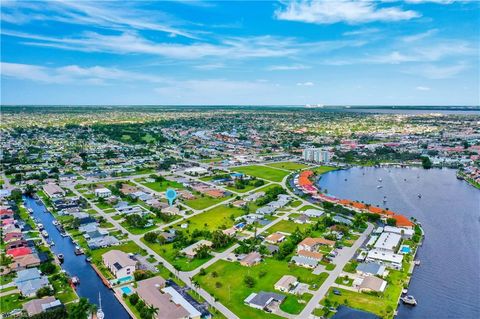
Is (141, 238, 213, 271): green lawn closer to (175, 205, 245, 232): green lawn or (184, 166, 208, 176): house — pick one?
(175, 205, 245, 232): green lawn

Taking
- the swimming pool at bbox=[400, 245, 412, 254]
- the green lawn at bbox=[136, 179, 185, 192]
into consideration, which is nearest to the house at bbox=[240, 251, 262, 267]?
the swimming pool at bbox=[400, 245, 412, 254]

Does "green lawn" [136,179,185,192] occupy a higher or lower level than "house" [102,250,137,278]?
higher

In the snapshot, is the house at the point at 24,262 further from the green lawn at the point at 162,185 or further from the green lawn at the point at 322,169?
the green lawn at the point at 322,169

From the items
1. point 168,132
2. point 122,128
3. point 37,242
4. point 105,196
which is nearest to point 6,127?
point 122,128

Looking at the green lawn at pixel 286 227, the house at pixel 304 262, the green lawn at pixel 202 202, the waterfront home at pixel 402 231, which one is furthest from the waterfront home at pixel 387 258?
the green lawn at pixel 202 202

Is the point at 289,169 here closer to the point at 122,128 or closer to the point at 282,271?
the point at 282,271
